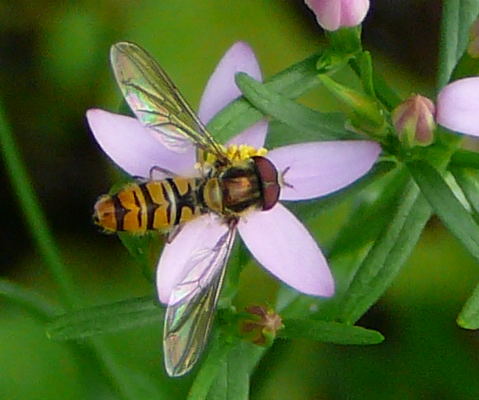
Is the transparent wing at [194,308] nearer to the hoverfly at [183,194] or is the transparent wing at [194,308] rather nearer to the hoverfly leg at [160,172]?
the hoverfly at [183,194]

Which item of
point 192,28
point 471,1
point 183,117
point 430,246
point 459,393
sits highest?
point 471,1

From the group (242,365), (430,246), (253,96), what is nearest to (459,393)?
(430,246)

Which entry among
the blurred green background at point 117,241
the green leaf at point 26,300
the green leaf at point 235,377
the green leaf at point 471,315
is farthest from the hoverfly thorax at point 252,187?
the blurred green background at point 117,241

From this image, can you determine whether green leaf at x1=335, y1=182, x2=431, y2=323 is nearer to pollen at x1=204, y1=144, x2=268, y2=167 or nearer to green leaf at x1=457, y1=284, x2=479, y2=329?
green leaf at x1=457, y1=284, x2=479, y2=329

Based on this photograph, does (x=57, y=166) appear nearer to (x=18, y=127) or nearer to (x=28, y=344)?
(x=18, y=127)

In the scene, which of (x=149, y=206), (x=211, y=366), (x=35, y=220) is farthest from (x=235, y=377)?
(x=35, y=220)
